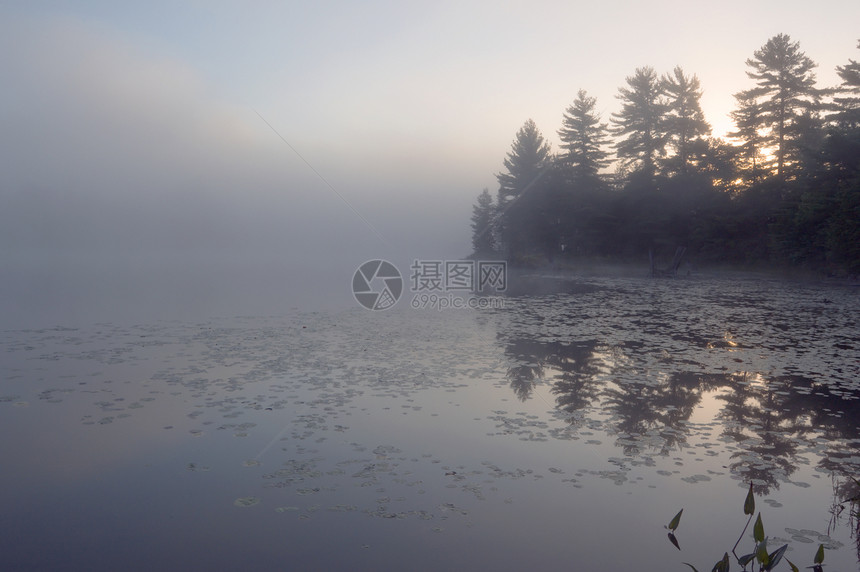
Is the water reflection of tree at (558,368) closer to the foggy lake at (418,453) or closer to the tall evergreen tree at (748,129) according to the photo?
the foggy lake at (418,453)

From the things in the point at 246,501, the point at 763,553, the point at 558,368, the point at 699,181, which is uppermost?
the point at 699,181

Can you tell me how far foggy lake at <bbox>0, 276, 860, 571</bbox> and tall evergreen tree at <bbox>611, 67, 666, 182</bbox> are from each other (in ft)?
141

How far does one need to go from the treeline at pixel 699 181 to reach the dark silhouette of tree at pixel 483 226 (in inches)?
181

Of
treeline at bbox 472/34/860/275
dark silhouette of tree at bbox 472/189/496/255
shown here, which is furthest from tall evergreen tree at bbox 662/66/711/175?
dark silhouette of tree at bbox 472/189/496/255

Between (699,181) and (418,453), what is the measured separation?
40982 millimetres

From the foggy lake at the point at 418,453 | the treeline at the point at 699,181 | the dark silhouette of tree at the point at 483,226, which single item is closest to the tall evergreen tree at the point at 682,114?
the treeline at the point at 699,181

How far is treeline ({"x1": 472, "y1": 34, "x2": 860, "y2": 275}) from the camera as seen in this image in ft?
90.2

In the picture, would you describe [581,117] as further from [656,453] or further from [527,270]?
[656,453]

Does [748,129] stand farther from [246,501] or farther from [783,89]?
[246,501]

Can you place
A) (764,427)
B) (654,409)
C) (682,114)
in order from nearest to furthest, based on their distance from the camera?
(764,427) → (654,409) → (682,114)

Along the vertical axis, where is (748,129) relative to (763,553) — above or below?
above

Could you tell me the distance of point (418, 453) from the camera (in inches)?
227

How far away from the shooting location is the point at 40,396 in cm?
771

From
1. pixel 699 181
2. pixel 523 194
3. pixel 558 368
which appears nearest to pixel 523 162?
pixel 523 194
